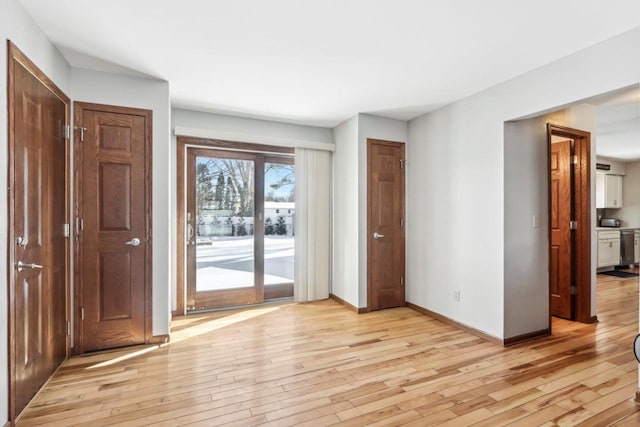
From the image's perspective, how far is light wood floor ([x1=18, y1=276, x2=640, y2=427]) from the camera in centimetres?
192

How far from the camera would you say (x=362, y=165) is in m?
3.96

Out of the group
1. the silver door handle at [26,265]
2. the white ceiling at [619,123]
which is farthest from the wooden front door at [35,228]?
the white ceiling at [619,123]

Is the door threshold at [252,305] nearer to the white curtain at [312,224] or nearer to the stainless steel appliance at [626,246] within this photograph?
the white curtain at [312,224]

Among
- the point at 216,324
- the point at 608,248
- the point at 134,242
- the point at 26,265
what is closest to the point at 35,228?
the point at 26,265

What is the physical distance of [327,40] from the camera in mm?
2279

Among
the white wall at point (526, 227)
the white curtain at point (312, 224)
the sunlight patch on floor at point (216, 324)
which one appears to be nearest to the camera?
the white wall at point (526, 227)

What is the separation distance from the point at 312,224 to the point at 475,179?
208 cm

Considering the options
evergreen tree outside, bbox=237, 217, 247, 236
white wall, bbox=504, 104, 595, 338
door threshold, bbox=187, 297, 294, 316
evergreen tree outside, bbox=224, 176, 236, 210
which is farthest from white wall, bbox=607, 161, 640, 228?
evergreen tree outside, bbox=224, 176, 236, 210

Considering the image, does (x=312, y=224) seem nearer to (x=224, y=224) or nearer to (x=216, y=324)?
(x=224, y=224)

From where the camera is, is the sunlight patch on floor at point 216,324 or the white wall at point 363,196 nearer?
the sunlight patch on floor at point 216,324

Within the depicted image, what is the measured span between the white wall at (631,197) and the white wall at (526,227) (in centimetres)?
564

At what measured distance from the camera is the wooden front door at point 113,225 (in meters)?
2.73

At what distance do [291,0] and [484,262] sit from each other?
2.80 m

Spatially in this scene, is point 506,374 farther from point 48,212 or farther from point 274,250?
point 48,212
